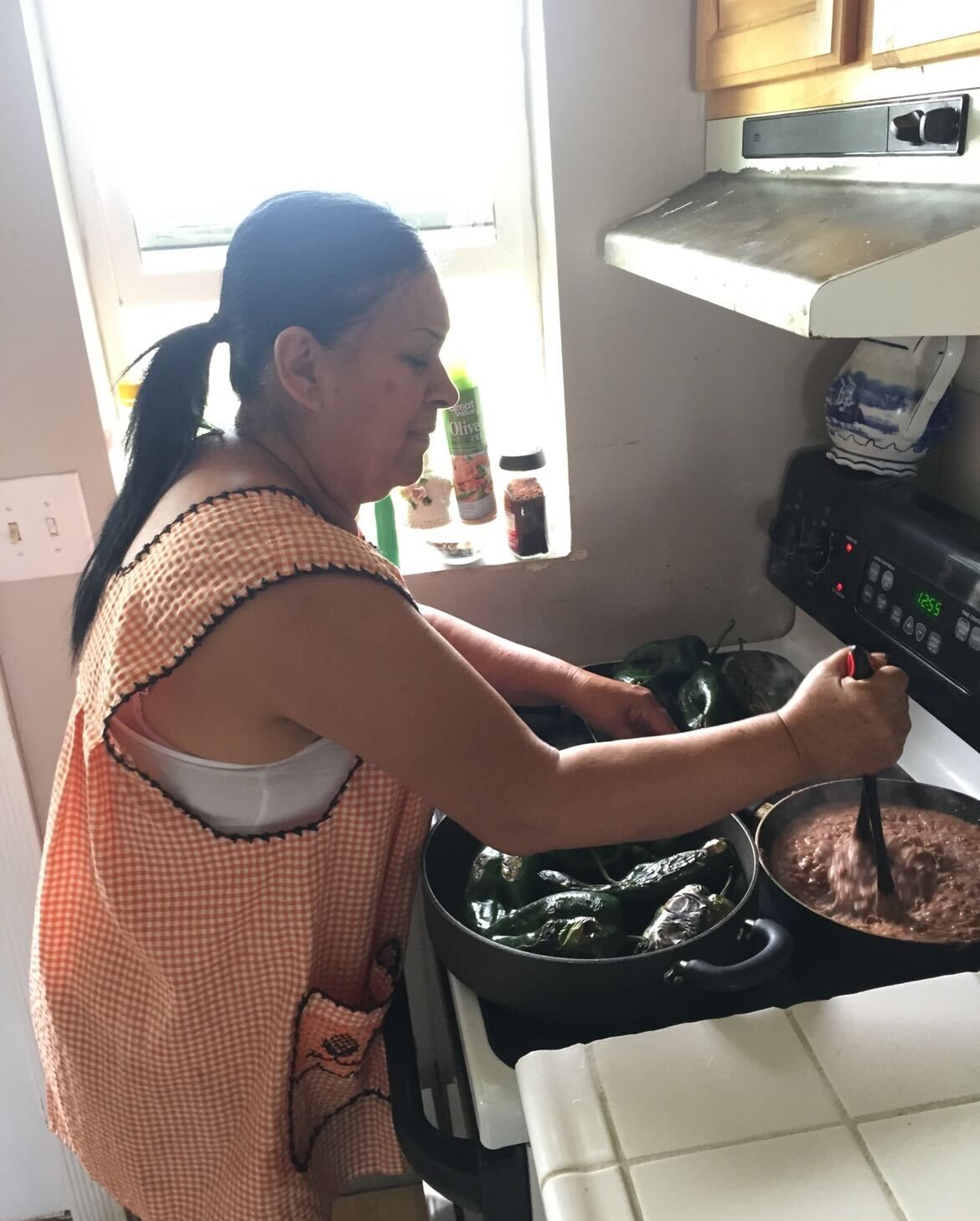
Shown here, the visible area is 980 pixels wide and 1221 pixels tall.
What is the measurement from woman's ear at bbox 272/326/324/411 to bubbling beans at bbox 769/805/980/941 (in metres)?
0.58

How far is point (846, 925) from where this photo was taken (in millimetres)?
785

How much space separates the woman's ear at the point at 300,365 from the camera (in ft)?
2.78

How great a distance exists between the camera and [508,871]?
930 millimetres

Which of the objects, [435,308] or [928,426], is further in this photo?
[928,426]

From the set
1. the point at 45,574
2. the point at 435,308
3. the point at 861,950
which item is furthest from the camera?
the point at 45,574

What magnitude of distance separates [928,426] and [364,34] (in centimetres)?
90

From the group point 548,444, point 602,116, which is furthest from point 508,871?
point 602,116

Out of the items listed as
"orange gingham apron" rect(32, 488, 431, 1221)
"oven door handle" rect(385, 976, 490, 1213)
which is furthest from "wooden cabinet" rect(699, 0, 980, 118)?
"oven door handle" rect(385, 976, 490, 1213)

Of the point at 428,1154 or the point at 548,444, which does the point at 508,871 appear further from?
the point at 548,444

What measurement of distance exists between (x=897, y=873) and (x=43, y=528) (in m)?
1.03

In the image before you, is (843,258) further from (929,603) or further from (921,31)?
(929,603)

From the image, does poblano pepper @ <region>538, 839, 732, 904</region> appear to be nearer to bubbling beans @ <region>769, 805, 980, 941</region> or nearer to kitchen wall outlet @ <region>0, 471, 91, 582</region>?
bubbling beans @ <region>769, 805, 980, 941</region>

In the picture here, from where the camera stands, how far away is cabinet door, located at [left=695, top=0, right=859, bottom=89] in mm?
788

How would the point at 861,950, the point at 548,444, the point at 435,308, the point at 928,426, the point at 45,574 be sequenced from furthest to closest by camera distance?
the point at 548,444
the point at 45,574
the point at 928,426
the point at 435,308
the point at 861,950
